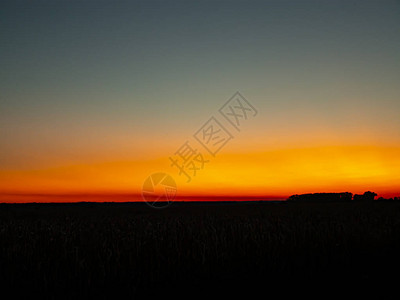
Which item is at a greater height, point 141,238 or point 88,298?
point 141,238

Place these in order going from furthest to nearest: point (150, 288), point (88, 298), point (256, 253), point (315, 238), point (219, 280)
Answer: point (315, 238), point (256, 253), point (219, 280), point (150, 288), point (88, 298)

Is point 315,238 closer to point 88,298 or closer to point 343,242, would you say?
point 343,242

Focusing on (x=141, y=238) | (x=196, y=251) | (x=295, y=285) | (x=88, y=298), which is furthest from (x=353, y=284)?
(x=141, y=238)

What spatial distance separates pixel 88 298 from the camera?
5.48 m

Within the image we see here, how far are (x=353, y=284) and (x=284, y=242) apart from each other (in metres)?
2.28

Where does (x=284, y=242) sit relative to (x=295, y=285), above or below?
above

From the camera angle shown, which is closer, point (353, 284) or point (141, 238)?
point (353, 284)

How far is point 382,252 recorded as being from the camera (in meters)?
8.23

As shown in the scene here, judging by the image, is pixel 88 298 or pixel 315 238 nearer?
pixel 88 298

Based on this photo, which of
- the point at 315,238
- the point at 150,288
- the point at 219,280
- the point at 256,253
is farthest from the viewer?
the point at 315,238

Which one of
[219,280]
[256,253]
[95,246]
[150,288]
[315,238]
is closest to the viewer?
[150,288]

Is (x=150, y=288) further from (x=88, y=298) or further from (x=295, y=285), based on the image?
(x=295, y=285)

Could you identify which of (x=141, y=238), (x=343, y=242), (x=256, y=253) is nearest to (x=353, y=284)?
(x=256, y=253)

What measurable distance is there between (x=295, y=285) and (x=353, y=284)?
1035mm
